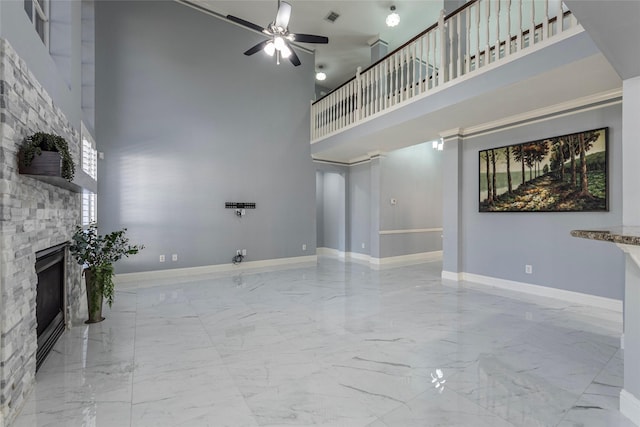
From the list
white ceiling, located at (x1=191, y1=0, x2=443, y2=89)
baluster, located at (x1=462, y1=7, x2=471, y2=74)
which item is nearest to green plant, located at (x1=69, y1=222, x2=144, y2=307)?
baluster, located at (x1=462, y1=7, x2=471, y2=74)

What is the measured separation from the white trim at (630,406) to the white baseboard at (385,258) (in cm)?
A: 519

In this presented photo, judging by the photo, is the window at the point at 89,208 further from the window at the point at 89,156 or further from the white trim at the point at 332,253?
the white trim at the point at 332,253

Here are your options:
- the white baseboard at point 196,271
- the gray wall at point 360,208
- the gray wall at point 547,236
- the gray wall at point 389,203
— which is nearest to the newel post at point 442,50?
the gray wall at point 547,236

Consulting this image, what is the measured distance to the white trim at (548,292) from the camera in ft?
12.5

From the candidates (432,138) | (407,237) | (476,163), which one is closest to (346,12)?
(432,138)

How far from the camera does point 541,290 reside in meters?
4.46

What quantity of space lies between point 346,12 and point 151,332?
653cm

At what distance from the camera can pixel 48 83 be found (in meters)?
2.56

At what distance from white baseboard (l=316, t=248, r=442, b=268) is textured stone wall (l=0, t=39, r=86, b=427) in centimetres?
588

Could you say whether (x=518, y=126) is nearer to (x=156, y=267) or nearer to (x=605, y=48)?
(x=605, y=48)

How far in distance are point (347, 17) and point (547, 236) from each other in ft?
18.2

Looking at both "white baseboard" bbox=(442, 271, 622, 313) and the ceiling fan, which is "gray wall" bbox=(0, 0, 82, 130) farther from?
"white baseboard" bbox=(442, 271, 622, 313)

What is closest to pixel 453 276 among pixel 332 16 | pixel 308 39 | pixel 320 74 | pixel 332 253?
pixel 332 253

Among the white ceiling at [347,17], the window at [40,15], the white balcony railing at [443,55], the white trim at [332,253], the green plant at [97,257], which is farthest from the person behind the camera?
the white trim at [332,253]
